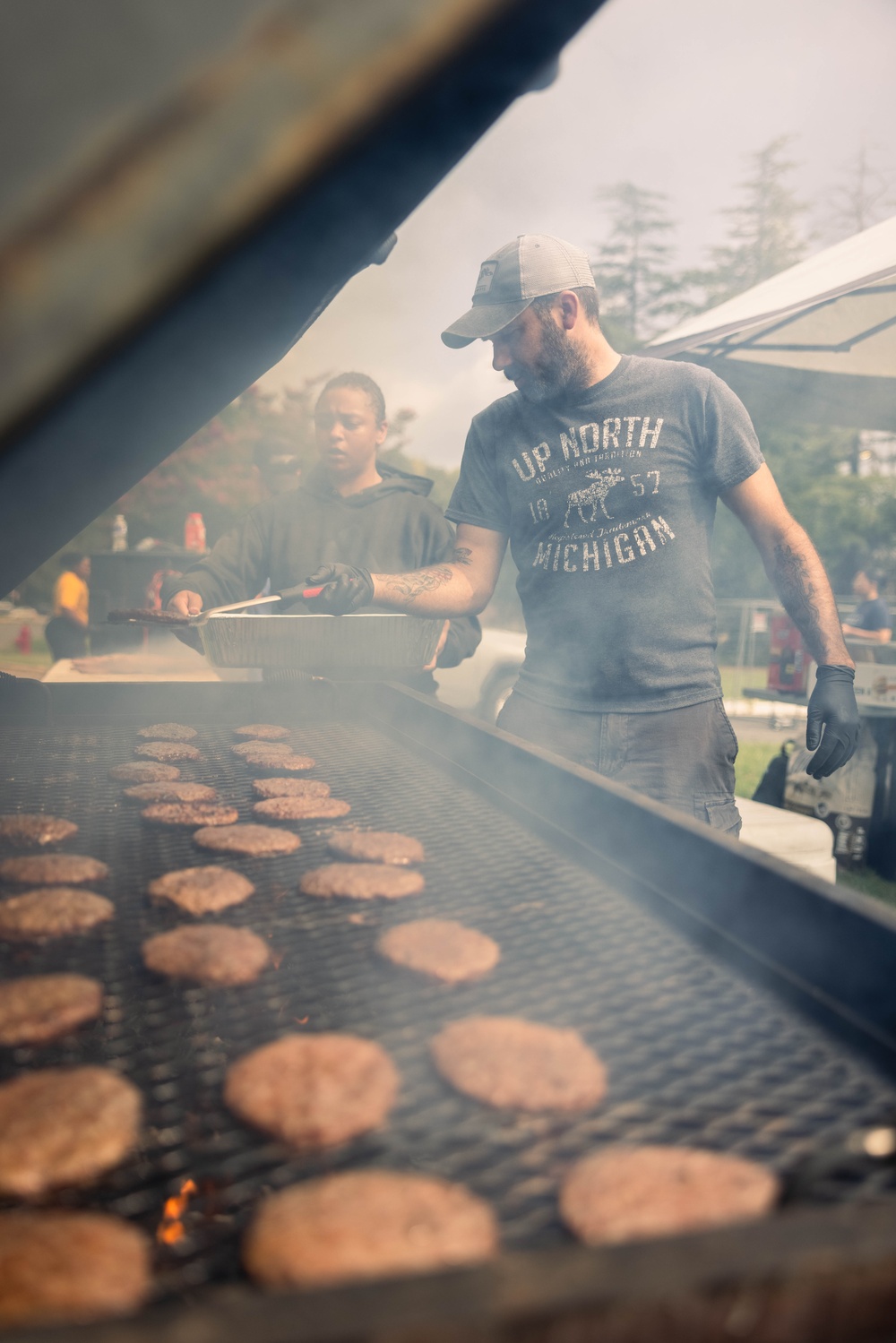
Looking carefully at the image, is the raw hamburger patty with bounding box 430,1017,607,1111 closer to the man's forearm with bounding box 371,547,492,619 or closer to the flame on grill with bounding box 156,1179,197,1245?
the flame on grill with bounding box 156,1179,197,1245

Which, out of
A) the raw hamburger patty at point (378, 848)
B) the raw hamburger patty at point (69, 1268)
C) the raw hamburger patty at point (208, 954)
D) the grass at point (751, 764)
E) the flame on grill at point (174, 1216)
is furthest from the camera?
the grass at point (751, 764)

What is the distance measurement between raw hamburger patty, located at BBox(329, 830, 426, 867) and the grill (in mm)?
52

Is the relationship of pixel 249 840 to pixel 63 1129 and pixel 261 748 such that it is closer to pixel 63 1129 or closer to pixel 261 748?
pixel 261 748

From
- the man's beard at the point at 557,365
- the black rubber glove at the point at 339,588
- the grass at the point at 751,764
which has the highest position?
the man's beard at the point at 557,365

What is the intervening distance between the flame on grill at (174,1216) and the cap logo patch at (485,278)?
2.68 metres

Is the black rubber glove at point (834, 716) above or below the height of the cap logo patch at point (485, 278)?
below

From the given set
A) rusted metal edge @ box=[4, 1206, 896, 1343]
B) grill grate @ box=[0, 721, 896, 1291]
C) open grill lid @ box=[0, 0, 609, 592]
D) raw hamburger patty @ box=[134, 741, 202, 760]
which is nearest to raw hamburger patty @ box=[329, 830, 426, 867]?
grill grate @ box=[0, 721, 896, 1291]

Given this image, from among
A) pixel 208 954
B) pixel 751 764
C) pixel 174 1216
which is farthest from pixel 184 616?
pixel 751 764

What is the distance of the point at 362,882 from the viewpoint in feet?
5.71

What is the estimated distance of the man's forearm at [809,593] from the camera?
2.71 metres

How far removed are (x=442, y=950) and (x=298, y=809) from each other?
834 mm

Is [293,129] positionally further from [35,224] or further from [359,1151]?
[359,1151]

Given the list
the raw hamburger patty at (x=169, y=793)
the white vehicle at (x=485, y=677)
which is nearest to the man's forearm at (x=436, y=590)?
the raw hamburger patty at (x=169, y=793)

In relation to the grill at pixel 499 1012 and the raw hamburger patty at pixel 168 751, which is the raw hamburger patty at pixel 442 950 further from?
the raw hamburger patty at pixel 168 751
